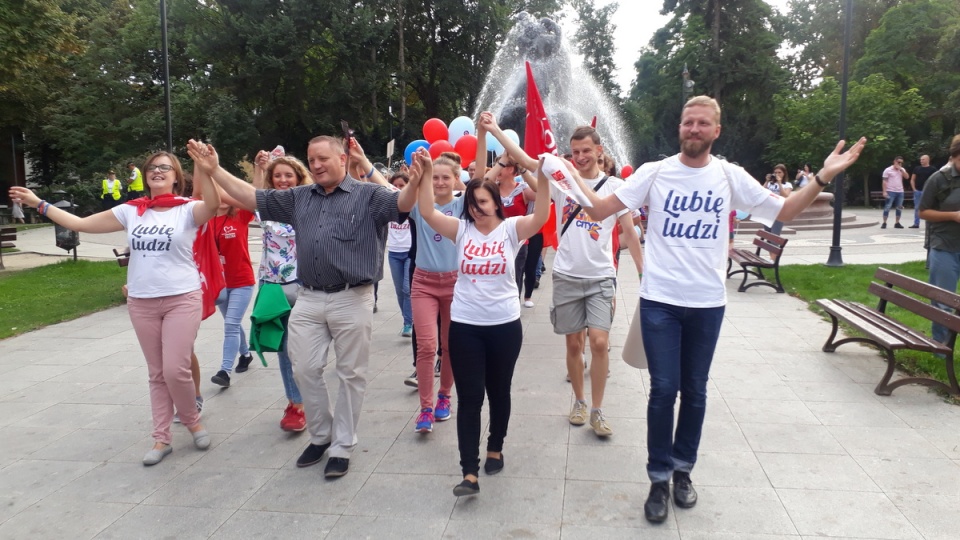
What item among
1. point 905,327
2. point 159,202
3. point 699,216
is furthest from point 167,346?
point 905,327

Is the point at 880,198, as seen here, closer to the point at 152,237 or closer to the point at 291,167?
the point at 291,167

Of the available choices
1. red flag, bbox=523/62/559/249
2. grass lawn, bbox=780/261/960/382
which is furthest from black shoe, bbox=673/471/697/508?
grass lawn, bbox=780/261/960/382

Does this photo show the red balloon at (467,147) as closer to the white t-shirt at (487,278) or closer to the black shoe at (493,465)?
the white t-shirt at (487,278)

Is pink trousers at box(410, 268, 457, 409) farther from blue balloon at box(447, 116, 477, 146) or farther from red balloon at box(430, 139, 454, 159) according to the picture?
blue balloon at box(447, 116, 477, 146)

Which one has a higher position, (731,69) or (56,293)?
(731,69)

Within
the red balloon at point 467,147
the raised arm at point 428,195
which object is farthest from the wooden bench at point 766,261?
the raised arm at point 428,195

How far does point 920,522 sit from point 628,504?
1375 millimetres

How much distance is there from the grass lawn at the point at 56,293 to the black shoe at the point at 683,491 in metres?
7.83

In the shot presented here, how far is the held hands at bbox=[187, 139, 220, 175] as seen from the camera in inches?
149

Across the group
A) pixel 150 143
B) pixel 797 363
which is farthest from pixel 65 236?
pixel 150 143

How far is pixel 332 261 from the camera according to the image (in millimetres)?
3846

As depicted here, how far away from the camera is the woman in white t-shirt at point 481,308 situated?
3594 mm

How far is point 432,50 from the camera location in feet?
108

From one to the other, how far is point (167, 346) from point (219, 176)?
1.14 meters
